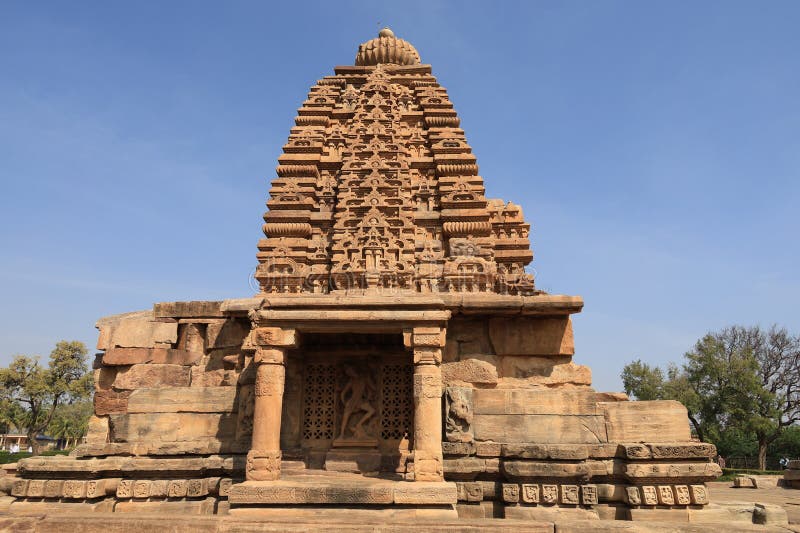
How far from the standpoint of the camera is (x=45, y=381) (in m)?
40.1

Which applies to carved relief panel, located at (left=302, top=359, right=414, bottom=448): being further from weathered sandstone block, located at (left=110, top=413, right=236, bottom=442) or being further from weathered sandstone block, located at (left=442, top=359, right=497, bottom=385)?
weathered sandstone block, located at (left=110, top=413, right=236, bottom=442)

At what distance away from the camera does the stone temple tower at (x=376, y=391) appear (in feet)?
20.9

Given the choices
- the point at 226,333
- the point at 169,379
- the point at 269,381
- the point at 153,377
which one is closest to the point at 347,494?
the point at 269,381

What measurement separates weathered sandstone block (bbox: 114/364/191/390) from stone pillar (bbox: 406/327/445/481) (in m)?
4.01

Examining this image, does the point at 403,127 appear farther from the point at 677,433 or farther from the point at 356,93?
the point at 677,433

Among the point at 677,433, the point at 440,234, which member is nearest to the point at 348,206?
the point at 440,234

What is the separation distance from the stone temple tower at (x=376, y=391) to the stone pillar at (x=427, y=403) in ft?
0.08

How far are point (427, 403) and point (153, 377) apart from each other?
4.51m

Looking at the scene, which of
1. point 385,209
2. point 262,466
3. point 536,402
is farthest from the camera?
point 385,209

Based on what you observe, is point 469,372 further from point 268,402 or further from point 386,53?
point 386,53

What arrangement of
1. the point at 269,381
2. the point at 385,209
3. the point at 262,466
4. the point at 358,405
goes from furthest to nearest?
the point at 385,209 < the point at 358,405 < the point at 269,381 < the point at 262,466

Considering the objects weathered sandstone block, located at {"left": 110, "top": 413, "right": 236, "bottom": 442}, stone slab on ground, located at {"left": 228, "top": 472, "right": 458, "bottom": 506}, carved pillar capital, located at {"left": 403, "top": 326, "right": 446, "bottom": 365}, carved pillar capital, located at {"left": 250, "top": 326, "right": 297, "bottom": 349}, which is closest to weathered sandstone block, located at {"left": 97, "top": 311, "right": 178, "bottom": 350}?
weathered sandstone block, located at {"left": 110, "top": 413, "right": 236, "bottom": 442}

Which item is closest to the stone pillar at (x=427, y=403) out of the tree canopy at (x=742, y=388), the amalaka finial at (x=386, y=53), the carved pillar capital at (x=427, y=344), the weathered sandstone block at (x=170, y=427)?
the carved pillar capital at (x=427, y=344)

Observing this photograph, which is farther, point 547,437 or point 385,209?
point 385,209
